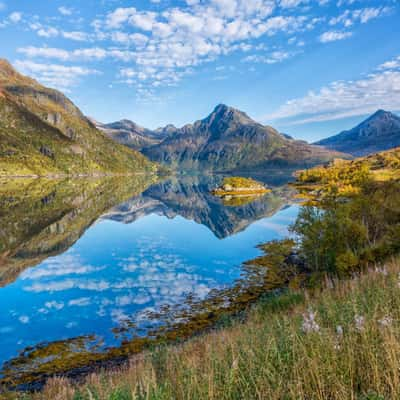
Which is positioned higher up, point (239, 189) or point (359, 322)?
point (239, 189)

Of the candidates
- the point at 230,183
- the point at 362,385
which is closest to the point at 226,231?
the point at 362,385

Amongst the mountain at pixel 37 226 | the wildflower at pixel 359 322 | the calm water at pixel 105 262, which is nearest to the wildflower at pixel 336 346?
the wildflower at pixel 359 322

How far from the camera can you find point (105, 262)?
52.8 metres

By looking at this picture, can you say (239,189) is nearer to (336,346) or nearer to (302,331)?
(302,331)

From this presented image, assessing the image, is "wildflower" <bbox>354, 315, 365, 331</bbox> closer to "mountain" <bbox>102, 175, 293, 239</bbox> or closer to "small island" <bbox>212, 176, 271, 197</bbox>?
"mountain" <bbox>102, 175, 293, 239</bbox>

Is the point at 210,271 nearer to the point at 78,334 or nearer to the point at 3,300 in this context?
the point at 78,334

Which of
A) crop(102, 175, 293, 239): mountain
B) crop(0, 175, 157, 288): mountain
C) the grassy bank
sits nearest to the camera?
the grassy bank

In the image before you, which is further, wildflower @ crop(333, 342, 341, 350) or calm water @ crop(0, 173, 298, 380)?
calm water @ crop(0, 173, 298, 380)

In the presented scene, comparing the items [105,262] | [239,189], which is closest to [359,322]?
[105,262]

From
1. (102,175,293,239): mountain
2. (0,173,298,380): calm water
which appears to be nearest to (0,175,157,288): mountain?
(0,173,298,380): calm water

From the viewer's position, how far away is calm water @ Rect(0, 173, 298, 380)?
3244 centimetres

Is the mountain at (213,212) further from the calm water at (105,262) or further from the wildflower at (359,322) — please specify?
the wildflower at (359,322)

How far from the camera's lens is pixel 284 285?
1556 inches

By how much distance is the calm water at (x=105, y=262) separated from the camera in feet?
106
